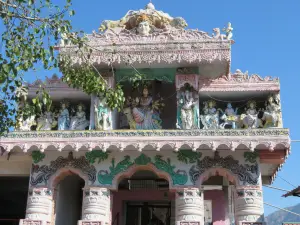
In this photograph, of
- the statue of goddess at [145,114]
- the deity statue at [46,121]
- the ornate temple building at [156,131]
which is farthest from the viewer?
the deity statue at [46,121]

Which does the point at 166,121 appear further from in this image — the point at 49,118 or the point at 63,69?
the point at 63,69

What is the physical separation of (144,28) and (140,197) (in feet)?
17.2

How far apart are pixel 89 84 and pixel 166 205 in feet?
24.3

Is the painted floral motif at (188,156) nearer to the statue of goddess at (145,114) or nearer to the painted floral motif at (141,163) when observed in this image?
the painted floral motif at (141,163)

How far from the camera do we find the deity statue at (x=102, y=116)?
12.0 metres

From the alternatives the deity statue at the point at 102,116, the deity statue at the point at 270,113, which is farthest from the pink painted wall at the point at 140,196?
the deity statue at the point at 270,113

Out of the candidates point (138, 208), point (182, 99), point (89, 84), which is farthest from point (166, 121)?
point (89, 84)

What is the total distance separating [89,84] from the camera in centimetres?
825

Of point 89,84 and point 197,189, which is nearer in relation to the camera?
point 89,84

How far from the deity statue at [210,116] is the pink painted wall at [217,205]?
299cm

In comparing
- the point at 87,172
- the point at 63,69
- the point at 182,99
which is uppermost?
the point at 182,99

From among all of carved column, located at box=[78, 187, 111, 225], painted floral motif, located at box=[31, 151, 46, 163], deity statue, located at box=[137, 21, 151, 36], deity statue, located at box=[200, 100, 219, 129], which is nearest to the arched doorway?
carved column, located at box=[78, 187, 111, 225]

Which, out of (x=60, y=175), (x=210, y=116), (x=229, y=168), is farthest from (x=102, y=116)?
(x=229, y=168)

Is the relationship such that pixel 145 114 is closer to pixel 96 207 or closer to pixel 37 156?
pixel 96 207
